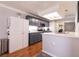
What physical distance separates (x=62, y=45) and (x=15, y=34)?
250 cm

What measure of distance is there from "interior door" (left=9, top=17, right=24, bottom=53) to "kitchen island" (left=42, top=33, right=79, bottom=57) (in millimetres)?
1517

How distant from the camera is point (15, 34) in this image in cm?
459

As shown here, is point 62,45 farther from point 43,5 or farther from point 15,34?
point 15,34

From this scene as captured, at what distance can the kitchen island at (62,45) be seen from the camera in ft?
8.76

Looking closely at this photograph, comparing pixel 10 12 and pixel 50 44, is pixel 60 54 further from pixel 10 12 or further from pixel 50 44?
pixel 10 12

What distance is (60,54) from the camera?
10.8 feet

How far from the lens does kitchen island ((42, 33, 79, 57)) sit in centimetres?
267

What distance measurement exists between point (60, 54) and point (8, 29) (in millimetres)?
2604

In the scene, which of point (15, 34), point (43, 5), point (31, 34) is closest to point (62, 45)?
point (43, 5)

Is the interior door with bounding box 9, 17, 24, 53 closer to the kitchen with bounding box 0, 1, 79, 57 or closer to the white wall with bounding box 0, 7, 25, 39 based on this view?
the kitchen with bounding box 0, 1, 79, 57

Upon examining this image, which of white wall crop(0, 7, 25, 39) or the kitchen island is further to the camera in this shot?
white wall crop(0, 7, 25, 39)

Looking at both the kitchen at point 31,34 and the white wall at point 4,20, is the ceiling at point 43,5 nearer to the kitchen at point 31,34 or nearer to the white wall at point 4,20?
the kitchen at point 31,34

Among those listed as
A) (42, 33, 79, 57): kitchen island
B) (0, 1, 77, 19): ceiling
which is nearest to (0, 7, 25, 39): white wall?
(0, 1, 77, 19): ceiling

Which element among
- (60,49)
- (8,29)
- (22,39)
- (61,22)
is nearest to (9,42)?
(8,29)
